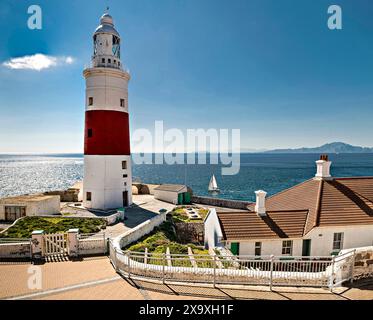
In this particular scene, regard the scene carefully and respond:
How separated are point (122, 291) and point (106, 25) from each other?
24487 mm

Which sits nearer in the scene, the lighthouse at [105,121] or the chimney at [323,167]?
the chimney at [323,167]

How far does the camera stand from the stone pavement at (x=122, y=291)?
8078 millimetres

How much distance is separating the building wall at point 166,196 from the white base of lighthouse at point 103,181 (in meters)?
6.91

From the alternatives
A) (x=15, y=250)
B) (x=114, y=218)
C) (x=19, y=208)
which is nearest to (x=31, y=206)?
(x=19, y=208)

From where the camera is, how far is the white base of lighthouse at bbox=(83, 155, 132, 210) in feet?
80.0

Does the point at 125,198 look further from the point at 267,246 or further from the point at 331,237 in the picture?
the point at 331,237

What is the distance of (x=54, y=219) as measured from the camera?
1958 centimetres

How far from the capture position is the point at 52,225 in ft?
58.7

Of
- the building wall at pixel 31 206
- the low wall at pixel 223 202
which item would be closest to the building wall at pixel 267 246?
the low wall at pixel 223 202

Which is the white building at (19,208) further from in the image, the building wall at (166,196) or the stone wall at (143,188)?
the stone wall at (143,188)

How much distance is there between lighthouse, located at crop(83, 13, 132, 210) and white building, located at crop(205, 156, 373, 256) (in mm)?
13044
